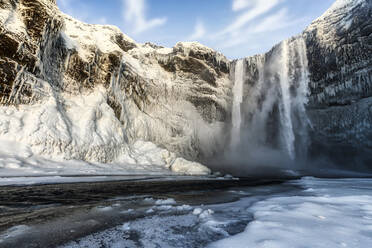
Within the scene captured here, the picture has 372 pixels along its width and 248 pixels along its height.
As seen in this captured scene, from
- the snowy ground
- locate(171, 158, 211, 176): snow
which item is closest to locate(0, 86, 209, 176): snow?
locate(171, 158, 211, 176): snow

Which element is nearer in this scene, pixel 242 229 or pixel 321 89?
pixel 242 229

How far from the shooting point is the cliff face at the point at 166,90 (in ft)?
38.9

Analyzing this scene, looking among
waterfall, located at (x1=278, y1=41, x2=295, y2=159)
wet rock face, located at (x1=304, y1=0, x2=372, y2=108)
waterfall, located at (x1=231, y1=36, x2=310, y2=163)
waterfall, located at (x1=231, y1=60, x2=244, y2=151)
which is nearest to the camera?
wet rock face, located at (x1=304, y1=0, x2=372, y2=108)

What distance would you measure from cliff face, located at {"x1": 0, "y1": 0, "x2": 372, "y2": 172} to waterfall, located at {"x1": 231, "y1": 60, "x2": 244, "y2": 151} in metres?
0.70

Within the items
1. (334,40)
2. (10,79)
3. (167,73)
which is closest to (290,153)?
(334,40)

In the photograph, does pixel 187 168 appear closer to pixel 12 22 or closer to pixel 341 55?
pixel 12 22

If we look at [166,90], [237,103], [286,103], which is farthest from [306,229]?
[237,103]

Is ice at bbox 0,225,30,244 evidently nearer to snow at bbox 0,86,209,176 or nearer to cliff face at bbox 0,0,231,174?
snow at bbox 0,86,209,176

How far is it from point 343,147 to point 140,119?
2151 centimetres

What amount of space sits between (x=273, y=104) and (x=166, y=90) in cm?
1427

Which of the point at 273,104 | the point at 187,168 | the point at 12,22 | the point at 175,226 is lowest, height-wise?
the point at 187,168

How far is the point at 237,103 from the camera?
30.5 m

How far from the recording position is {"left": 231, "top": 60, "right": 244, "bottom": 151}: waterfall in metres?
29.2

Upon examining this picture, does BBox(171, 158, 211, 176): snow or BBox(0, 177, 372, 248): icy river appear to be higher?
BBox(0, 177, 372, 248): icy river
